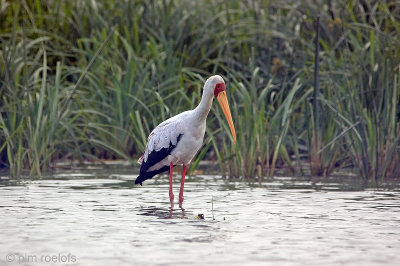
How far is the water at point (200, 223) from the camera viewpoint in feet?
20.5

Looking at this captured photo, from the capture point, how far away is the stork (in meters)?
9.56

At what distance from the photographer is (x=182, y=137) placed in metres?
9.61

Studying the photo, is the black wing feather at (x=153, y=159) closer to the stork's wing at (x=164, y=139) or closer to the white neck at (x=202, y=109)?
the stork's wing at (x=164, y=139)

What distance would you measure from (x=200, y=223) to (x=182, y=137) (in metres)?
1.96

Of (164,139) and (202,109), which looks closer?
(202,109)

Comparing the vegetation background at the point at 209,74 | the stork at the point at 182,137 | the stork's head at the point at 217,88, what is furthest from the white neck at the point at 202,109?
the vegetation background at the point at 209,74

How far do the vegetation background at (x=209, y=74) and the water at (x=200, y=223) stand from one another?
62cm

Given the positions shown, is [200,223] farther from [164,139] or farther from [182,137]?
[164,139]

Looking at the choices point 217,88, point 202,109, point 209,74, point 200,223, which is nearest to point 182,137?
point 202,109

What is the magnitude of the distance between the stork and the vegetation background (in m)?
1.45

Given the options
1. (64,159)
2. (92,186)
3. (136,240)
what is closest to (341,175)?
(92,186)

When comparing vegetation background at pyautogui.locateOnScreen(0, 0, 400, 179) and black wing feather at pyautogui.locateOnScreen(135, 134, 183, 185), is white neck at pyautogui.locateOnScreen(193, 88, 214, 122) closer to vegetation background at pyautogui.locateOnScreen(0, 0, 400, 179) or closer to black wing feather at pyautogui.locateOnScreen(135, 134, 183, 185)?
black wing feather at pyautogui.locateOnScreen(135, 134, 183, 185)

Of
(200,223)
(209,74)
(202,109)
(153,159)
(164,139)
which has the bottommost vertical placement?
(200,223)

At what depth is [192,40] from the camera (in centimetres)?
1445
